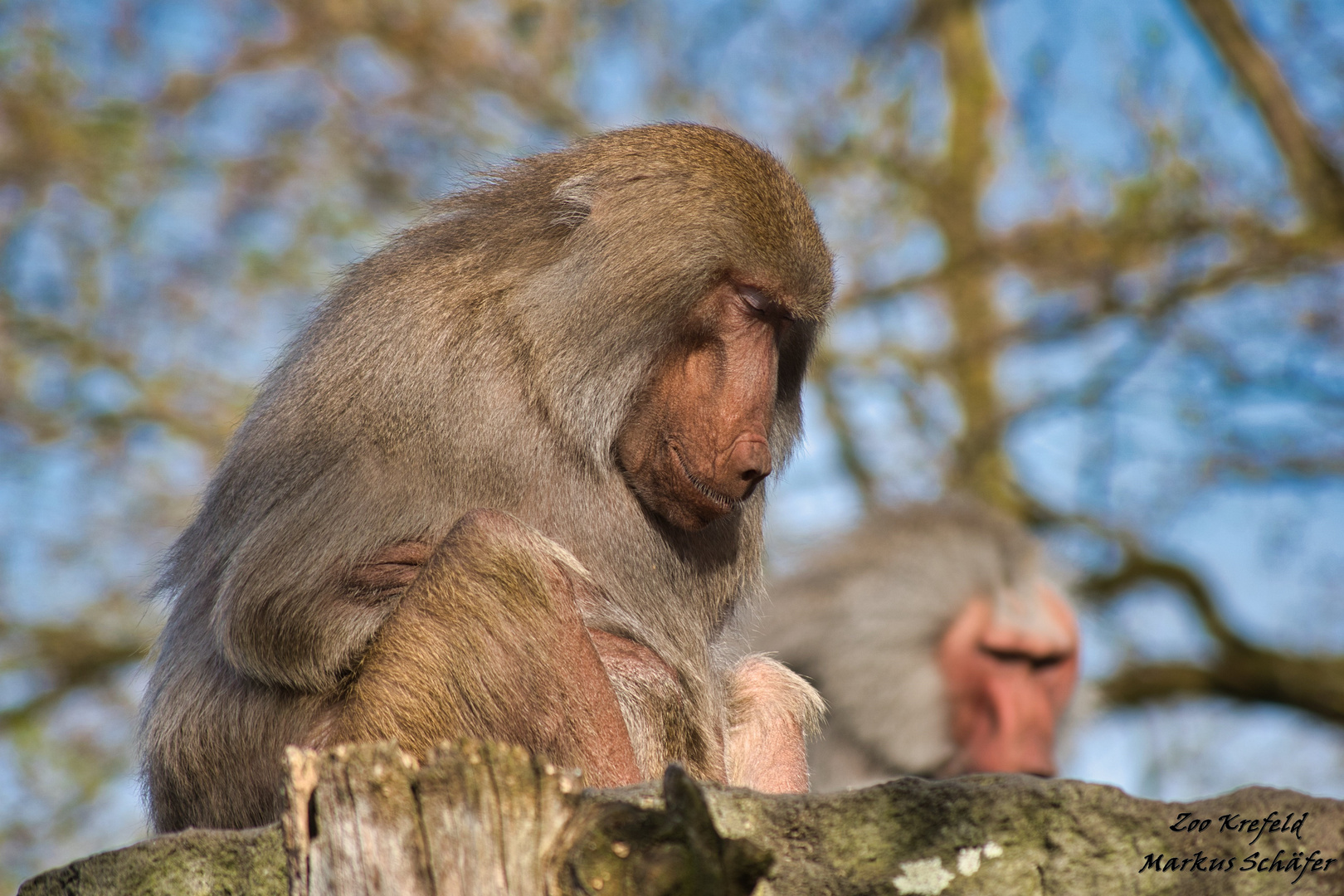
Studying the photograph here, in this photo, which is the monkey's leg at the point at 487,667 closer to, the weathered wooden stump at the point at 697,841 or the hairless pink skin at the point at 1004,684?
the weathered wooden stump at the point at 697,841

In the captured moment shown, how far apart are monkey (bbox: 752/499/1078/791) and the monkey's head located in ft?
11.4

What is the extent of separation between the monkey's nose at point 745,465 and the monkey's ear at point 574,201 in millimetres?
853

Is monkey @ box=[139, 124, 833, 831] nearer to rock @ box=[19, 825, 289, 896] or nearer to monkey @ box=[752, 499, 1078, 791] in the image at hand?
rock @ box=[19, 825, 289, 896]

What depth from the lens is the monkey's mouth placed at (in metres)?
3.51

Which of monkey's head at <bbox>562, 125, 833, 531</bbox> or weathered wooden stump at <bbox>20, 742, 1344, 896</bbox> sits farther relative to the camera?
monkey's head at <bbox>562, 125, 833, 531</bbox>

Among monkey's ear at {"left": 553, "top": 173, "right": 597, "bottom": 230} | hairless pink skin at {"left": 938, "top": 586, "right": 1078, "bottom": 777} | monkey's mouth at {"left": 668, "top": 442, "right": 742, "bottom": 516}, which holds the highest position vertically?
monkey's ear at {"left": 553, "top": 173, "right": 597, "bottom": 230}

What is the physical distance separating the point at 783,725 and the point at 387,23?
32.5 feet

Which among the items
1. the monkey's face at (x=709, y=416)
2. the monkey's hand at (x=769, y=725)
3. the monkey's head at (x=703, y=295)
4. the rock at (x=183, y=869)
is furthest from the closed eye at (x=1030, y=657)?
the rock at (x=183, y=869)

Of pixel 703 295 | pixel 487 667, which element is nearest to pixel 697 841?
pixel 487 667

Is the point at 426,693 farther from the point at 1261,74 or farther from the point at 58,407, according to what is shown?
the point at 1261,74

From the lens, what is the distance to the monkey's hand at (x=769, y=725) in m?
3.98

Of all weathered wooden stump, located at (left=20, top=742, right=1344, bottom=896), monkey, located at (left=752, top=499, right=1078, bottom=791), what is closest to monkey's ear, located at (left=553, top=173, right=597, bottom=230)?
weathered wooden stump, located at (left=20, top=742, right=1344, bottom=896)

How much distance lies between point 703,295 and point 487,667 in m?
1.24

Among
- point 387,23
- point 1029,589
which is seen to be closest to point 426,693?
point 1029,589
